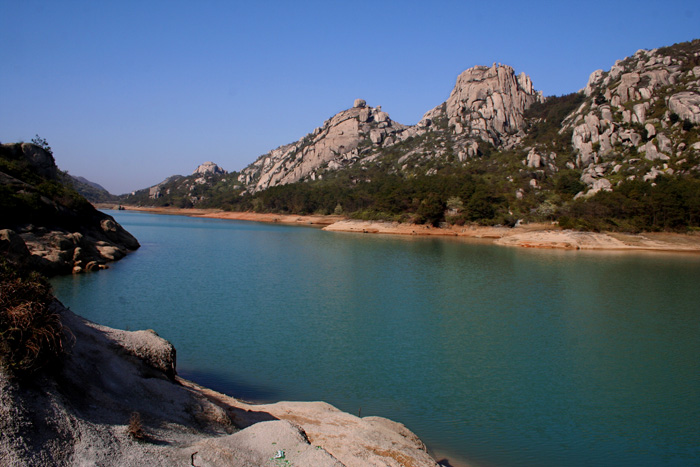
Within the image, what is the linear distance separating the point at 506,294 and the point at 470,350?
9.88 m

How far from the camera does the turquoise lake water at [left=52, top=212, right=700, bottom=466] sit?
32.3 feet

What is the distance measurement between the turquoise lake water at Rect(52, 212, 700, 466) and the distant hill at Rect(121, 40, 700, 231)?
30.6m

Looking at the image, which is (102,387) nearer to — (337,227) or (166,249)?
(166,249)

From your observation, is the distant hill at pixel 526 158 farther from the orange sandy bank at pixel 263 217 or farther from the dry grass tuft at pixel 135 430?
the dry grass tuft at pixel 135 430

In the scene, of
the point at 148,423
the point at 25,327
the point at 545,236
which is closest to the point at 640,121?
the point at 545,236

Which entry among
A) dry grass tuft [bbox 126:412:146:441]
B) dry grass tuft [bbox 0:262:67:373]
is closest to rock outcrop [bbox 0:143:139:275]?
dry grass tuft [bbox 0:262:67:373]

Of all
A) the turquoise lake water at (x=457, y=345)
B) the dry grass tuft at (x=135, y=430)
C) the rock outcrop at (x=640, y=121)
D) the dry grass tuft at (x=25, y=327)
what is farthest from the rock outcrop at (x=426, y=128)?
the dry grass tuft at (x=135, y=430)

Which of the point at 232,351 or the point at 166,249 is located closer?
the point at 232,351

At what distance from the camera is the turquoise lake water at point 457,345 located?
387 inches

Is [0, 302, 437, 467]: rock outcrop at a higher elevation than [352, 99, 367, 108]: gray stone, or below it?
below

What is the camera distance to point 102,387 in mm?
6816

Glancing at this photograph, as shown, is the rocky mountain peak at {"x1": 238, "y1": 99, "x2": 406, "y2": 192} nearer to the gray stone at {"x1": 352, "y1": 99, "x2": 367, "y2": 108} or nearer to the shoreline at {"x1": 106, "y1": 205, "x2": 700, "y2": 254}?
the gray stone at {"x1": 352, "y1": 99, "x2": 367, "y2": 108}

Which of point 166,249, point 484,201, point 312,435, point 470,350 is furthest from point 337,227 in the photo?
point 312,435

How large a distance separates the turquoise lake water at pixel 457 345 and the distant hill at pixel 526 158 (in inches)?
1206
